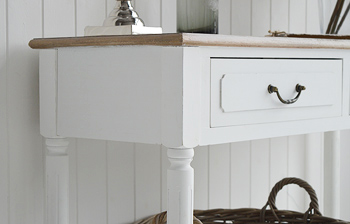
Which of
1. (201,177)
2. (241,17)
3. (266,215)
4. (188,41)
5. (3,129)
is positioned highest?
(241,17)

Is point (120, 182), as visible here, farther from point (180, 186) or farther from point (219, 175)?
point (180, 186)

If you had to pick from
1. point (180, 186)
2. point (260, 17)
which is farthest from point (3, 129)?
point (260, 17)

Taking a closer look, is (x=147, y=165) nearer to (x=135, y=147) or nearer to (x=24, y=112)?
(x=135, y=147)

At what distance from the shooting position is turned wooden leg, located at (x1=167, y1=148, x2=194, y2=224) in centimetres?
107

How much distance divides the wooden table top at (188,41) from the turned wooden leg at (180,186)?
0.19 meters

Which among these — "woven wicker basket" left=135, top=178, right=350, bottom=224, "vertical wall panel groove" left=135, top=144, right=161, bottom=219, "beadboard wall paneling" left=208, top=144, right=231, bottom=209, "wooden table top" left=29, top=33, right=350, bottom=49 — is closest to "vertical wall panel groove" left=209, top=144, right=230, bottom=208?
"beadboard wall paneling" left=208, top=144, right=231, bottom=209

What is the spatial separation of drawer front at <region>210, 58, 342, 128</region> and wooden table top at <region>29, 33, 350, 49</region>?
4 cm

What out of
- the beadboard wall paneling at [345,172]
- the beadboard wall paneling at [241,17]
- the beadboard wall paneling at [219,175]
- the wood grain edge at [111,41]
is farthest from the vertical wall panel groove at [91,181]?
the beadboard wall paneling at [345,172]

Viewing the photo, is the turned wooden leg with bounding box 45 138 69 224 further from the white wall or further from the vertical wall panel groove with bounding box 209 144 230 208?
the vertical wall panel groove with bounding box 209 144 230 208

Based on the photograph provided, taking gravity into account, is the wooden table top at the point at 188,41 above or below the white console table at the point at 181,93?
above

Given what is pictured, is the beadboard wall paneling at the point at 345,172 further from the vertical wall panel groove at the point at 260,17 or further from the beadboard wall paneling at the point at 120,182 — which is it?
the beadboard wall paneling at the point at 120,182

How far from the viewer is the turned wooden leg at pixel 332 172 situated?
6.77 feet

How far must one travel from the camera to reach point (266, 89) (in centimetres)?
121

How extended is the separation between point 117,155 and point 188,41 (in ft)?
1.99
